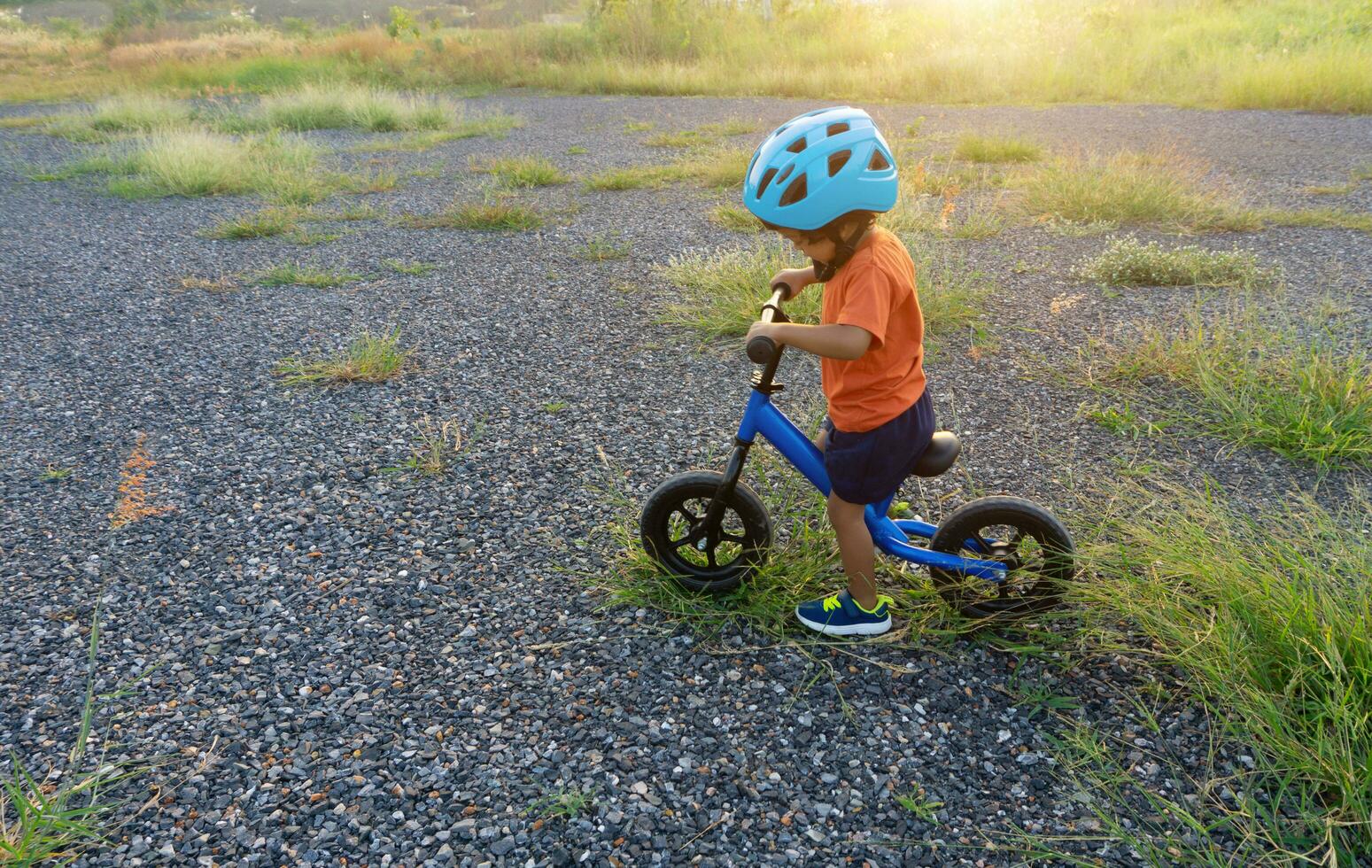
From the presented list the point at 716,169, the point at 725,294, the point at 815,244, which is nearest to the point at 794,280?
the point at 815,244

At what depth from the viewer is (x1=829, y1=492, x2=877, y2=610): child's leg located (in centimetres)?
246

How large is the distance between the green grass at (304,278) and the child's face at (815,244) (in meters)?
5.12

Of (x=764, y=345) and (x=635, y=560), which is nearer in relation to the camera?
(x=764, y=345)

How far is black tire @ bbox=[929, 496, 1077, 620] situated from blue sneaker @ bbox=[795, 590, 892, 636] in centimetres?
22

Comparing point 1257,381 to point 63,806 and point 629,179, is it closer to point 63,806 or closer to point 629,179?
point 63,806

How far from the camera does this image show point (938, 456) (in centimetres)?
242

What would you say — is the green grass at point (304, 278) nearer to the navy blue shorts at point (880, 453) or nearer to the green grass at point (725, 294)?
the green grass at point (725, 294)

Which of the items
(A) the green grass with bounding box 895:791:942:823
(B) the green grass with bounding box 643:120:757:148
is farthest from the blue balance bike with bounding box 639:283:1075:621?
(B) the green grass with bounding box 643:120:757:148

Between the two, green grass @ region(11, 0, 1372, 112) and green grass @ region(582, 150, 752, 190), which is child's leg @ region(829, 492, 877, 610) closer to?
green grass @ region(582, 150, 752, 190)

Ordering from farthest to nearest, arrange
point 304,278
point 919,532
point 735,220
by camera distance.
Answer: point 735,220, point 304,278, point 919,532

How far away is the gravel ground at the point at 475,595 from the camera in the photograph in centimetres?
209

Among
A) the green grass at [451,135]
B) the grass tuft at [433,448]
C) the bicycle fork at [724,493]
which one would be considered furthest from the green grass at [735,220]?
the green grass at [451,135]

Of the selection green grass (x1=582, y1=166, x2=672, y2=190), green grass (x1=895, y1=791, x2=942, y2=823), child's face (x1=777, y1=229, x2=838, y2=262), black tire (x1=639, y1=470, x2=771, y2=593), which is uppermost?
child's face (x1=777, y1=229, x2=838, y2=262)

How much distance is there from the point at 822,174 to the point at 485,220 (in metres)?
6.27
